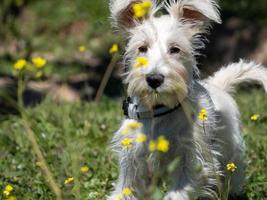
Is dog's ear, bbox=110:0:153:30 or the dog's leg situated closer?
the dog's leg

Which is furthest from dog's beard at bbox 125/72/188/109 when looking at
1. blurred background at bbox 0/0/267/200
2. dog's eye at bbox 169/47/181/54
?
blurred background at bbox 0/0/267/200

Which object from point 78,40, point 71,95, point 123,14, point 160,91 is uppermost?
point 123,14

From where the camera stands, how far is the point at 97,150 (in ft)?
21.1

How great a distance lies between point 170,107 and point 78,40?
28.8 ft

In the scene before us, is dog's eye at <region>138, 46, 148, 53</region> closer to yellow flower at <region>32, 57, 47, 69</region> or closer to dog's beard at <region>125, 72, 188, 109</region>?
dog's beard at <region>125, 72, 188, 109</region>

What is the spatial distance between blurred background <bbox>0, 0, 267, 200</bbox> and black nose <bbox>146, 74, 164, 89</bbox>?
2.12 ft

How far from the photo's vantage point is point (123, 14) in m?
4.95

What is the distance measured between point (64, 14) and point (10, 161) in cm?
790

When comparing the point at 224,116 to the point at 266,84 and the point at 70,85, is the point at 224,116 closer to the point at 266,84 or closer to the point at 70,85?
the point at 266,84

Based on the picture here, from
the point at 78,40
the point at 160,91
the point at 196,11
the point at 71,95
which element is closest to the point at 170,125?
the point at 160,91

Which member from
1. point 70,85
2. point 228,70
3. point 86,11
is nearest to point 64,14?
point 86,11

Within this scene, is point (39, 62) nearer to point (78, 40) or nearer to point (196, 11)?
point (196, 11)

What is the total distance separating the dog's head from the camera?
437cm

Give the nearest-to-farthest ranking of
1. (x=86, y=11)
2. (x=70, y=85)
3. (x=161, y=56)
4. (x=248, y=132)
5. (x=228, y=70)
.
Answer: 1. (x=161, y=56)
2. (x=228, y=70)
3. (x=248, y=132)
4. (x=70, y=85)
5. (x=86, y=11)
